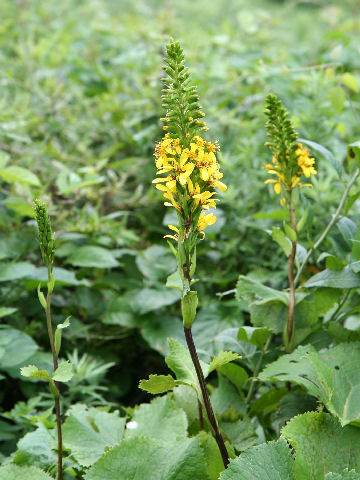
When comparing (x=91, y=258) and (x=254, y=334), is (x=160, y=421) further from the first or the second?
(x=91, y=258)

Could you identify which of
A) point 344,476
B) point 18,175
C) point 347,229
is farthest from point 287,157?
point 18,175

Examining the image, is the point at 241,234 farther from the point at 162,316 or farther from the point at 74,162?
the point at 74,162

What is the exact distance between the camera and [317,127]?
75.5 inches

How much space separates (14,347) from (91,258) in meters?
0.43

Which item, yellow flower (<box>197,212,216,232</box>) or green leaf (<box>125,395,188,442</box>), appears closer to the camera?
yellow flower (<box>197,212,216,232</box>)

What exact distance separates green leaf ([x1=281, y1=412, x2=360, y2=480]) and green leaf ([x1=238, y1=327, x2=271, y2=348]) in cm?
26

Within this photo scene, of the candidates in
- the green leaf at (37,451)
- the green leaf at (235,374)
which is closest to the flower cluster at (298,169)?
the green leaf at (235,374)

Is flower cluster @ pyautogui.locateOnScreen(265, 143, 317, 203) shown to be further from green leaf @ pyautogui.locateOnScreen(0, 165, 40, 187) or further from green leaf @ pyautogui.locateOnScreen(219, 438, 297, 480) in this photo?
green leaf @ pyautogui.locateOnScreen(0, 165, 40, 187)

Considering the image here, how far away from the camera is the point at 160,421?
1.21m

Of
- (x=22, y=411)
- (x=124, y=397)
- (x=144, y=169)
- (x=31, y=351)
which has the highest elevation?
(x=144, y=169)

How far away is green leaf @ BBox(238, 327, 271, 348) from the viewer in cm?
124

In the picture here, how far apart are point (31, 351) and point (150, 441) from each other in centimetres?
57

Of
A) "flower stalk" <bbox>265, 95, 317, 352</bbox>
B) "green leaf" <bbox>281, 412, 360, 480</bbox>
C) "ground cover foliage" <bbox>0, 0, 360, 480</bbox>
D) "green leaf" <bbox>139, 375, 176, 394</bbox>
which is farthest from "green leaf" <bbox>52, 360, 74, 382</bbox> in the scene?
"flower stalk" <bbox>265, 95, 317, 352</bbox>

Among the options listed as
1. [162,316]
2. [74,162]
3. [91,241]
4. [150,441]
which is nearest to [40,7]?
[74,162]
